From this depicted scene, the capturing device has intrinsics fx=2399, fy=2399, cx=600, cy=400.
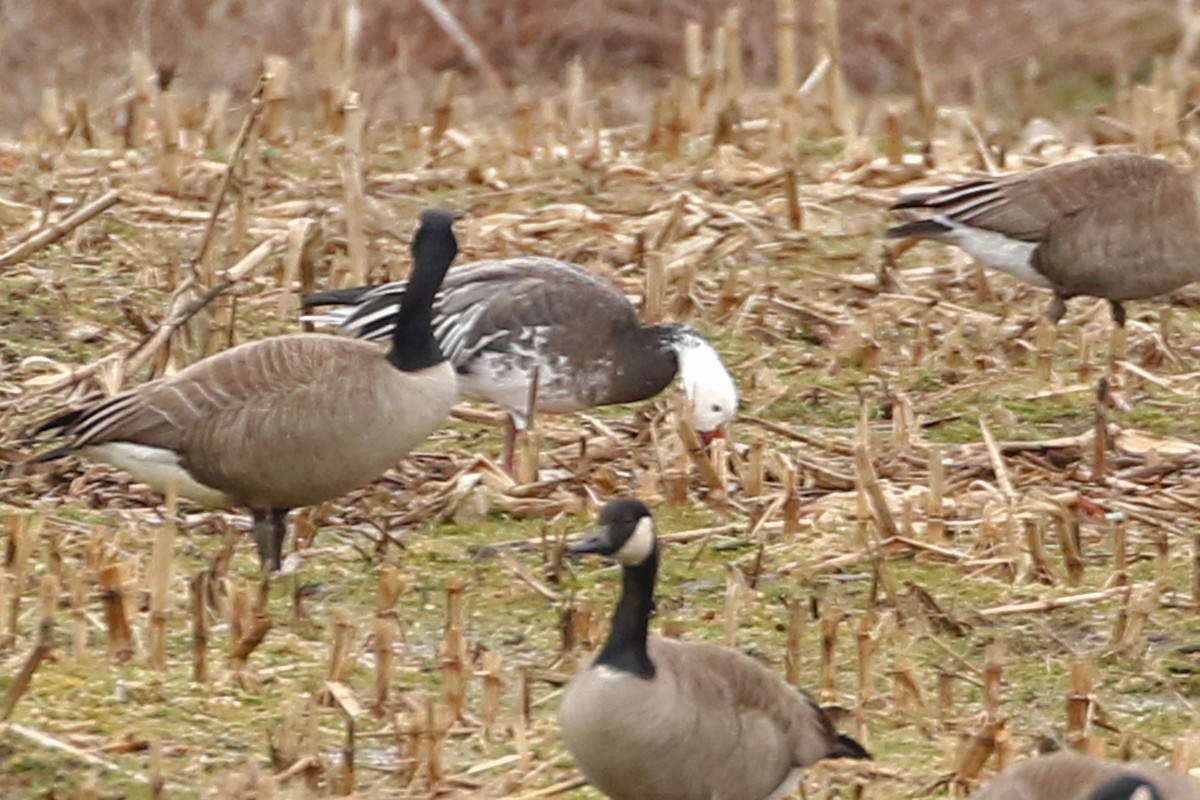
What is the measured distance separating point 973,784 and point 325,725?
1.59 metres

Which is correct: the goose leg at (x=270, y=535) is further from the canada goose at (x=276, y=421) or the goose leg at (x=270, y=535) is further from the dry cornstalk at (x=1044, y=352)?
the dry cornstalk at (x=1044, y=352)

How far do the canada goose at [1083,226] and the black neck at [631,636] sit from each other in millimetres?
4897

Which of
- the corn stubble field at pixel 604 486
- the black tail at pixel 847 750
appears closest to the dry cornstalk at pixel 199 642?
the corn stubble field at pixel 604 486

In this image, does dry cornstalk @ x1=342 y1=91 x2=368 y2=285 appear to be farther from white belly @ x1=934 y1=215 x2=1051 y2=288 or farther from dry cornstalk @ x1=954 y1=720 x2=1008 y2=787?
dry cornstalk @ x1=954 y1=720 x2=1008 y2=787

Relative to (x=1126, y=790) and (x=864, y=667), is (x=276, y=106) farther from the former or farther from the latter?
(x=1126, y=790)

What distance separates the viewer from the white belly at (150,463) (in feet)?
23.7

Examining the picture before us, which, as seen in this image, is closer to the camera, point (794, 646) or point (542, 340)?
point (794, 646)

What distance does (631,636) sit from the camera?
5141 millimetres

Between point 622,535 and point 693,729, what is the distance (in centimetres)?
49

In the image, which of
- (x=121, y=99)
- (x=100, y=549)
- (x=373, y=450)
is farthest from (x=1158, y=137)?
(x=100, y=549)

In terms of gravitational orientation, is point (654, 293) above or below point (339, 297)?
below

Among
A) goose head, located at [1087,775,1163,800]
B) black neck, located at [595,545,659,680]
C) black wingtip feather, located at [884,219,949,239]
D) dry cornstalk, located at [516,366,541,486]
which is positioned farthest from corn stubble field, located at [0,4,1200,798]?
goose head, located at [1087,775,1163,800]

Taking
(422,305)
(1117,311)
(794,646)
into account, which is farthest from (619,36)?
(794,646)

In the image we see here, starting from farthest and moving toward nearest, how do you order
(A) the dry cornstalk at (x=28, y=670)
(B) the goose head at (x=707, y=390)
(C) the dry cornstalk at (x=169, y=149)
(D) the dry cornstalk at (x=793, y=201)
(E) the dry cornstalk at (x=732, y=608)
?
(C) the dry cornstalk at (x=169, y=149) → (D) the dry cornstalk at (x=793, y=201) → (B) the goose head at (x=707, y=390) → (E) the dry cornstalk at (x=732, y=608) → (A) the dry cornstalk at (x=28, y=670)
